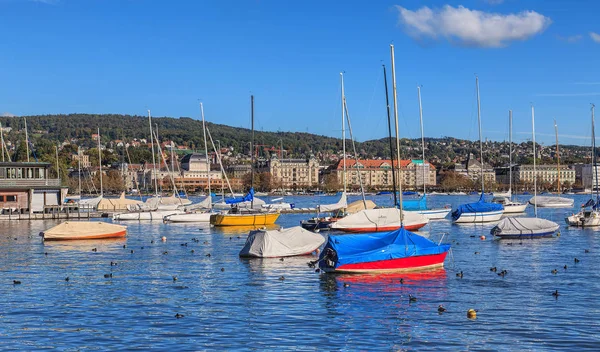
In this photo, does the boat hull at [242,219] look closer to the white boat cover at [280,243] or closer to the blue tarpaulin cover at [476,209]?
the blue tarpaulin cover at [476,209]

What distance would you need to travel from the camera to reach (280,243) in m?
39.9

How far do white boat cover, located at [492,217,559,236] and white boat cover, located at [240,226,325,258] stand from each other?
53.8 feet

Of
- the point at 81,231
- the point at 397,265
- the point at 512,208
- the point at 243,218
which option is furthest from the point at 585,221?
the point at 81,231

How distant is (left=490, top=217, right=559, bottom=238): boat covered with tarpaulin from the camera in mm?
52219

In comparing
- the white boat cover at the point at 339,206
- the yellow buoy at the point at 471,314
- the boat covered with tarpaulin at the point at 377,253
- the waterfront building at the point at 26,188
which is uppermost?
the waterfront building at the point at 26,188

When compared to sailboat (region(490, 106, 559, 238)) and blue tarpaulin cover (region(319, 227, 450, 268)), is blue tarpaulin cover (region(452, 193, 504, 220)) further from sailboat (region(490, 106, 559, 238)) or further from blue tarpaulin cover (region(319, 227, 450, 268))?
blue tarpaulin cover (region(319, 227, 450, 268))

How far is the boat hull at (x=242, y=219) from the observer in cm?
6619

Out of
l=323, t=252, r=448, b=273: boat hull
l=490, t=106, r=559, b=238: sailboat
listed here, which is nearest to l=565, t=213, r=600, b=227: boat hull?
l=490, t=106, r=559, b=238: sailboat

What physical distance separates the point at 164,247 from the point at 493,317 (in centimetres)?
2841

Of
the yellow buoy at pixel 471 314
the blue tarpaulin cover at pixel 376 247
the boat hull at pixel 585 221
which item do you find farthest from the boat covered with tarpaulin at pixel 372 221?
the yellow buoy at pixel 471 314

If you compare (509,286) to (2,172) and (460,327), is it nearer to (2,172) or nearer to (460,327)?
(460,327)

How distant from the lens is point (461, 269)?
36438mm

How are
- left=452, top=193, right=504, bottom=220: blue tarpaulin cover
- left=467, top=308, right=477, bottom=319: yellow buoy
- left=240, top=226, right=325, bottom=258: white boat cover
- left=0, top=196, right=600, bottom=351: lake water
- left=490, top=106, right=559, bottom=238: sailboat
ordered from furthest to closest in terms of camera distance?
left=452, top=193, right=504, bottom=220: blue tarpaulin cover, left=490, top=106, right=559, bottom=238: sailboat, left=240, top=226, right=325, bottom=258: white boat cover, left=467, top=308, right=477, bottom=319: yellow buoy, left=0, top=196, right=600, bottom=351: lake water

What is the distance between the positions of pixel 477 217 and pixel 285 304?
46.4 metres
